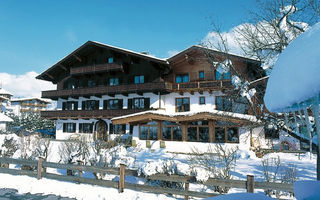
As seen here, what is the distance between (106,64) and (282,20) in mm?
21732

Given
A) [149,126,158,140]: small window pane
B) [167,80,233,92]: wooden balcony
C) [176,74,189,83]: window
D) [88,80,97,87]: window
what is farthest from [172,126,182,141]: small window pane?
[88,80,97,87]: window

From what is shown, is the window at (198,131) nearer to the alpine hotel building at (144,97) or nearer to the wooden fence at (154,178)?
the alpine hotel building at (144,97)

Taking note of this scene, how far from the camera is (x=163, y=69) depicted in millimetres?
24422

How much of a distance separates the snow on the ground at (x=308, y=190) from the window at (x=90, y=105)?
2749cm

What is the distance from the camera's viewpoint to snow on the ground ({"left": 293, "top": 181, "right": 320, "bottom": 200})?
3.62ft

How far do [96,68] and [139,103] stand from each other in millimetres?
7709

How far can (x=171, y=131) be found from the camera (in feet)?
67.6

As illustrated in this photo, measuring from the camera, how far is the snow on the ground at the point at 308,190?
3.62ft

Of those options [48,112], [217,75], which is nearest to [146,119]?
[217,75]

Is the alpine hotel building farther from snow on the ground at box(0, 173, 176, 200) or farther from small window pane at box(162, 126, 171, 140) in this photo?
snow on the ground at box(0, 173, 176, 200)

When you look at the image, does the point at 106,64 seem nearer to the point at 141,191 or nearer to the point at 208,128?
the point at 208,128

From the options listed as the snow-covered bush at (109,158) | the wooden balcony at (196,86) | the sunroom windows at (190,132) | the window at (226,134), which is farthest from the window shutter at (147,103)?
the snow-covered bush at (109,158)

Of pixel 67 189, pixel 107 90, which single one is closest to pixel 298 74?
pixel 67 189

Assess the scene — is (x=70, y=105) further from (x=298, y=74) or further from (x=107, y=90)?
(x=298, y=74)
